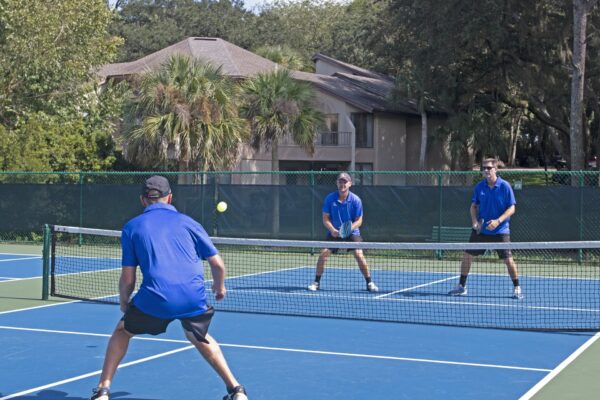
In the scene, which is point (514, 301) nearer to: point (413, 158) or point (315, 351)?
point (315, 351)

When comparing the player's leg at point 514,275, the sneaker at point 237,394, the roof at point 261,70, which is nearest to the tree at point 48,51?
the roof at point 261,70

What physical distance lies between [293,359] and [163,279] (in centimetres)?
284

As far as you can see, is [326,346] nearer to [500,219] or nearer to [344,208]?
[500,219]

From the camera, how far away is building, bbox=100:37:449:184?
38156mm

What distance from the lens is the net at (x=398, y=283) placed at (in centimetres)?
1127

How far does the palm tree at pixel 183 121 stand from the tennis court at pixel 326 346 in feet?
34.7

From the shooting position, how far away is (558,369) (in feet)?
27.0

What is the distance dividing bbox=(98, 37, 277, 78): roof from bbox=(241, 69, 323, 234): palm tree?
8.88 m

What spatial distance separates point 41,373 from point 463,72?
92.8 ft

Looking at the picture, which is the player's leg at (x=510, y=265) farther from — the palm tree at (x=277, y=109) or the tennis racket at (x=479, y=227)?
the palm tree at (x=277, y=109)

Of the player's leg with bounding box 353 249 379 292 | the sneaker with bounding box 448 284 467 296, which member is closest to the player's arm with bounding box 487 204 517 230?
the sneaker with bounding box 448 284 467 296

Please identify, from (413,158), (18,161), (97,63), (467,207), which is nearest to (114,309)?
(467,207)

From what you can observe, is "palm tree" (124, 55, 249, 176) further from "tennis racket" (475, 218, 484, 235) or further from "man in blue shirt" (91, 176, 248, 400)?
"man in blue shirt" (91, 176, 248, 400)

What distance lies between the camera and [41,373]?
8.01 meters
